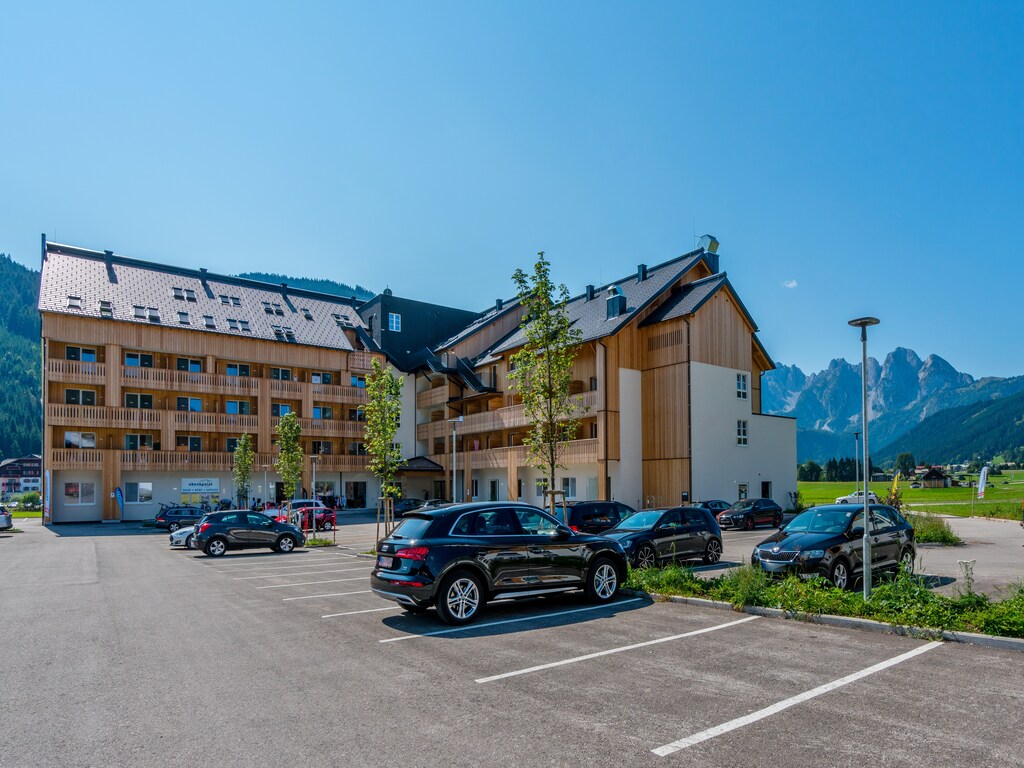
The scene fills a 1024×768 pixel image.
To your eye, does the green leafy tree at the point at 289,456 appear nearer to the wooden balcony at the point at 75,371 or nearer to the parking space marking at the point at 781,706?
the wooden balcony at the point at 75,371

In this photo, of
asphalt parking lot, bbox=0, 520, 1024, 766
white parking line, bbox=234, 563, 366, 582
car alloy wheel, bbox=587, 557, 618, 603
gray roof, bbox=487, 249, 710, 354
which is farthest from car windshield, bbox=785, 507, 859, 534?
gray roof, bbox=487, 249, 710, 354

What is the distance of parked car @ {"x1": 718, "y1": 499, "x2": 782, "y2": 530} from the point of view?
115ft

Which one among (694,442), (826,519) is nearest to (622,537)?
(826,519)

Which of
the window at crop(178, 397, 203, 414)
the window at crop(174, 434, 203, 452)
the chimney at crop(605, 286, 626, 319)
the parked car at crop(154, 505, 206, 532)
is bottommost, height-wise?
the parked car at crop(154, 505, 206, 532)

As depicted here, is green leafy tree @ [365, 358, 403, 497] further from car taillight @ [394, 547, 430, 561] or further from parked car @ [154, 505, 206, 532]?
parked car @ [154, 505, 206, 532]

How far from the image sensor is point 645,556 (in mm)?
16297

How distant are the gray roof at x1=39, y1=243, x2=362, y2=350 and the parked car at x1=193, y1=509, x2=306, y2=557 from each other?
2845 cm

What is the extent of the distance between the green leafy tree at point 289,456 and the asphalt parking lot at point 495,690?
80.5 feet

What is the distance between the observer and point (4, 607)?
13031mm

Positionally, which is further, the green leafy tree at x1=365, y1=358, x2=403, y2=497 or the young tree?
the young tree

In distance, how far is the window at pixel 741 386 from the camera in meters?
45.4

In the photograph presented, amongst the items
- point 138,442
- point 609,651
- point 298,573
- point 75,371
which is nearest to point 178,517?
point 138,442

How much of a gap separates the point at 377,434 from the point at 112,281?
1339 inches

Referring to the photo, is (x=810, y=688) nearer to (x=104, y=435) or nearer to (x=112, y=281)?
(x=104, y=435)
